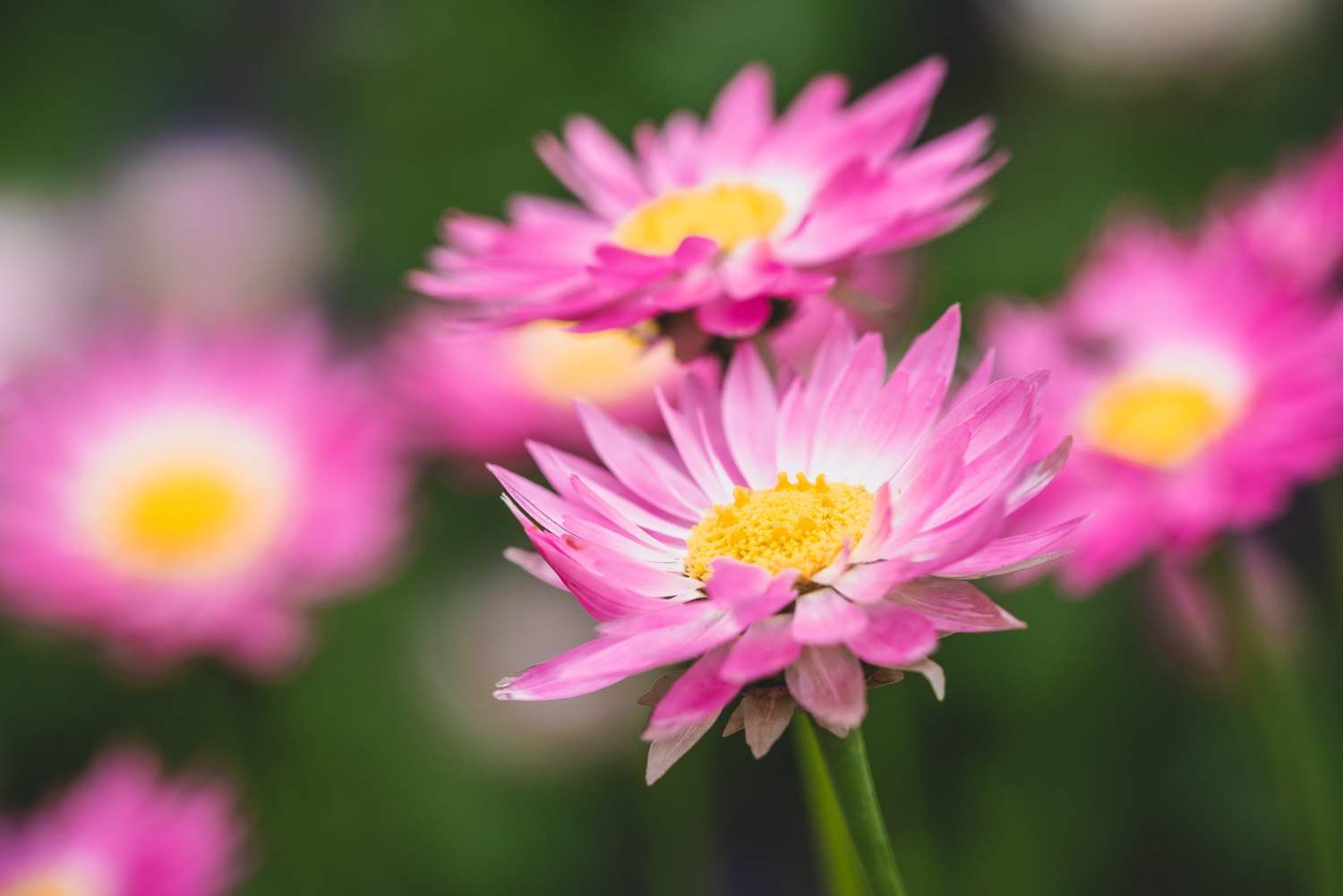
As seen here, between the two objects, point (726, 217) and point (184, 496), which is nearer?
point (726, 217)

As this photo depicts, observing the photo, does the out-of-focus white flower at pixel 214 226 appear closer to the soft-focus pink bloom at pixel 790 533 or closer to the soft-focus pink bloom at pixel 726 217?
the soft-focus pink bloom at pixel 726 217

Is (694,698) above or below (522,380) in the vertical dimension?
below

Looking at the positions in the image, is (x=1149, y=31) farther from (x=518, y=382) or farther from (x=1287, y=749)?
(x=1287, y=749)

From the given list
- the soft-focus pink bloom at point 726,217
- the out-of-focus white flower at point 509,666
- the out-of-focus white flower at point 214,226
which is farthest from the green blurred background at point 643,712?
the soft-focus pink bloom at point 726,217

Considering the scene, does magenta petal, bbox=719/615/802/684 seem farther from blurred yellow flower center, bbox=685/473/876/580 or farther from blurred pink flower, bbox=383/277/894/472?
blurred pink flower, bbox=383/277/894/472

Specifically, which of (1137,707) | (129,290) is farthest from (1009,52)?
(129,290)

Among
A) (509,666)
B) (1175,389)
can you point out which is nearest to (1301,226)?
(1175,389)

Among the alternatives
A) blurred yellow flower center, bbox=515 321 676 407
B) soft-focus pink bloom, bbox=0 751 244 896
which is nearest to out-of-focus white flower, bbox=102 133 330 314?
blurred yellow flower center, bbox=515 321 676 407
